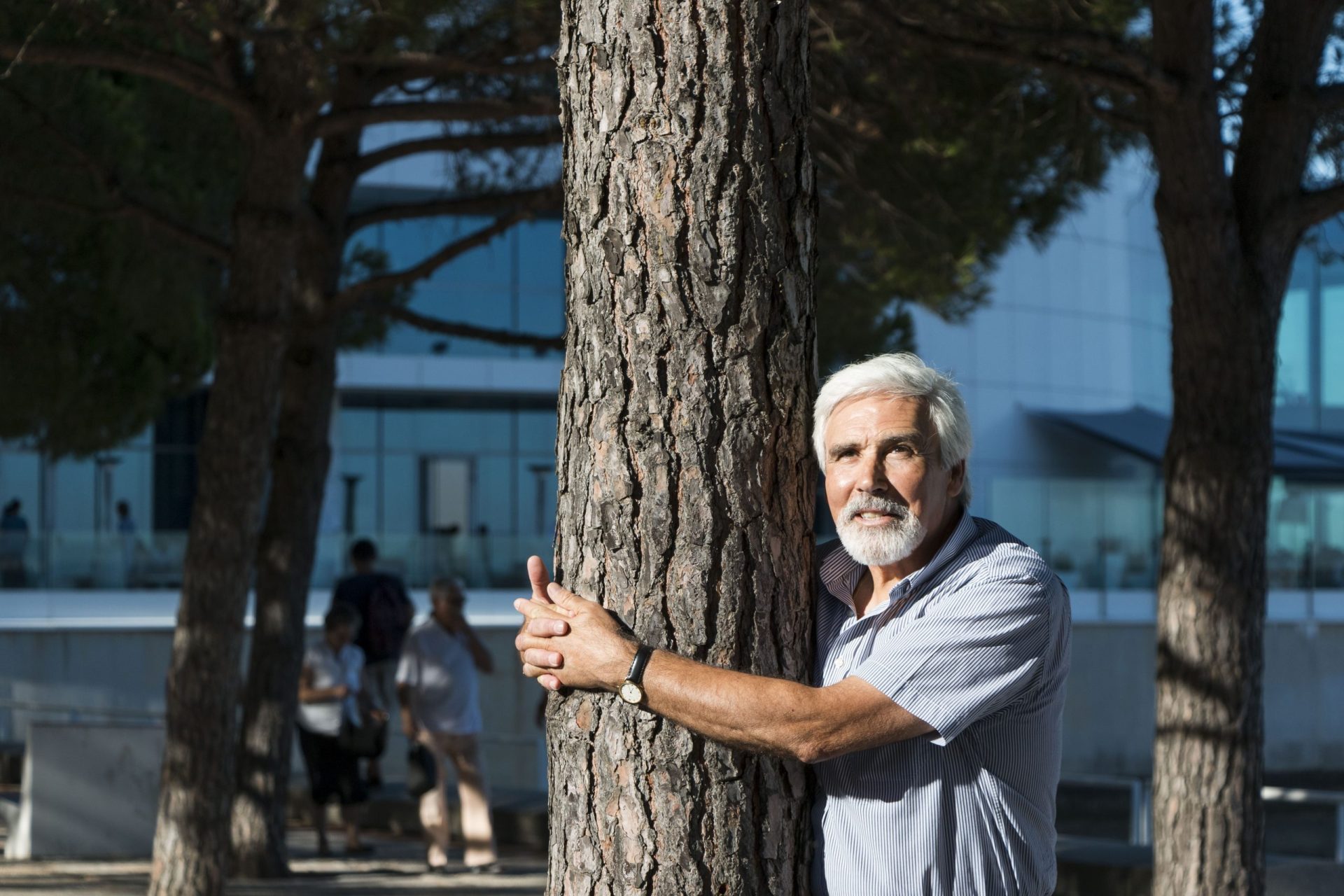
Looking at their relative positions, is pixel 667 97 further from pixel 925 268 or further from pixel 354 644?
pixel 354 644

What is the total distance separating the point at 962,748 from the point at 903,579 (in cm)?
31

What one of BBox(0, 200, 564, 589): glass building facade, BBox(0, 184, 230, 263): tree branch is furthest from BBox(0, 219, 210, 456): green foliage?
BBox(0, 200, 564, 589): glass building facade

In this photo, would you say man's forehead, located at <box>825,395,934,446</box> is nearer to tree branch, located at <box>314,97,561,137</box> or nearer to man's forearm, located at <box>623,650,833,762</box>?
man's forearm, located at <box>623,650,833,762</box>

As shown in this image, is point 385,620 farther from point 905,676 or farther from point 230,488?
point 905,676

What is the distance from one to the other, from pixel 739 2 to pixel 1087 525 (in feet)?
61.6

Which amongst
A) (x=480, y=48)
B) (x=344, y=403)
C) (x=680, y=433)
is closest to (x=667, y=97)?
(x=680, y=433)

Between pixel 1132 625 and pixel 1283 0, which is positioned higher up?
pixel 1283 0

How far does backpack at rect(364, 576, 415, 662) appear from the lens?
39.8 ft

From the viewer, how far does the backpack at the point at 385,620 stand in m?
12.1

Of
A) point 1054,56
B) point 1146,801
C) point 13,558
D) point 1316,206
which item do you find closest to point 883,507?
point 1054,56

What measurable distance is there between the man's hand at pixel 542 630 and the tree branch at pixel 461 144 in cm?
626

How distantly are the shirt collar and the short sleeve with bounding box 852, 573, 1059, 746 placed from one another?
0.10 meters

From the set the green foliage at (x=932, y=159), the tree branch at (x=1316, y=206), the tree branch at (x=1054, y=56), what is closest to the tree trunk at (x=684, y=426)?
the tree branch at (x=1054, y=56)

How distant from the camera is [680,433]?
274cm
